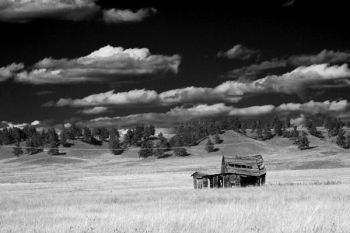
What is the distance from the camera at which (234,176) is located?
6272 cm

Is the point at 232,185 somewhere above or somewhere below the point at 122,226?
below

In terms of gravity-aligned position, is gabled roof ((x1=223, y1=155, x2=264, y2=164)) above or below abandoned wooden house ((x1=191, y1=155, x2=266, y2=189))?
above

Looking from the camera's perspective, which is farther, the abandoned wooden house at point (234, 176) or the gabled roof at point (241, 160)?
the gabled roof at point (241, 160)

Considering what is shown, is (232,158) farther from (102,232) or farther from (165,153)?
(165,153)

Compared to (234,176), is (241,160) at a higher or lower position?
higher

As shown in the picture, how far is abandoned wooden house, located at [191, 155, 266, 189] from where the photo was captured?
62000mm

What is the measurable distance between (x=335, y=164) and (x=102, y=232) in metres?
104

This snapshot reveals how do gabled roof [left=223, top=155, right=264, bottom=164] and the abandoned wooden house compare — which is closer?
the abandoned wooden house

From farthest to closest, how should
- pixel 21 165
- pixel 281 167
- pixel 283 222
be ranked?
1. pixel 21 165
2. pixel 281 167
3. pixel 283 222

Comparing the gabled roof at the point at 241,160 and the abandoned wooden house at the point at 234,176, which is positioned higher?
the gabled roof at the point at 241,160

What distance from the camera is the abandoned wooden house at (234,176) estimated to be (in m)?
62.0

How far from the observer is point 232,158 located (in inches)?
2581

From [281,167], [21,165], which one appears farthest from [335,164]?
[21,165]

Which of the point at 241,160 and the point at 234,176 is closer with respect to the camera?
the point at 234,176
